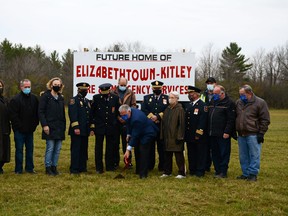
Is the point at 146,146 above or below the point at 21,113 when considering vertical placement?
below

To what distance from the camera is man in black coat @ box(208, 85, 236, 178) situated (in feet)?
33.7

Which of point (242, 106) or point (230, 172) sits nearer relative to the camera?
point (242, 106)

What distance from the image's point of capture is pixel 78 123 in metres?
10.9

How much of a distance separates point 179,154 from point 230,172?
178 centimetres

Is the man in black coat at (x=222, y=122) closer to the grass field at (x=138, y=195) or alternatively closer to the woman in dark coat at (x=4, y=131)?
the grass field at (x=138, y=195)

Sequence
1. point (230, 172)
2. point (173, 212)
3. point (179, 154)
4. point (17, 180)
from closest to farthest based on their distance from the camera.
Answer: point (173, 212), point (17, 180), point (179, 154), point (230, 172)

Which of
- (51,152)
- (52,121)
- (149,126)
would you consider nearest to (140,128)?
(149,126)

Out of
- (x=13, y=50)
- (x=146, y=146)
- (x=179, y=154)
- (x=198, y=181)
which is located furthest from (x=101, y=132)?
(x=13, y=50)

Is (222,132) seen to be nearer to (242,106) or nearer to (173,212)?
(242,106)

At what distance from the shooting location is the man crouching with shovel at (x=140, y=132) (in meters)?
9.80

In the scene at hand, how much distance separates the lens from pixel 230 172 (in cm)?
1136

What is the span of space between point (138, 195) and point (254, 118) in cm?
336

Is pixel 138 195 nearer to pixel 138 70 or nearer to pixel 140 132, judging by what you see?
pixel 140 132

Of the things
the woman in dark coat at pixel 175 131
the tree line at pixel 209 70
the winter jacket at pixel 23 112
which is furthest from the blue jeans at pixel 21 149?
the tree line at pixel 209 70
